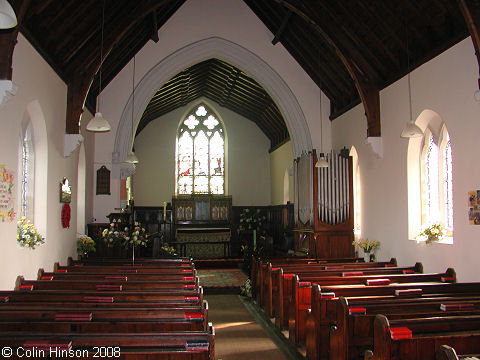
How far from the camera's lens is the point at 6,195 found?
200 inches

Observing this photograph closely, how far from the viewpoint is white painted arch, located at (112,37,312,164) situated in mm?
10109

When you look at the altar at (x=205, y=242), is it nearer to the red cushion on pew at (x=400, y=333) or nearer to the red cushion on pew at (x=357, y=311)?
the red cushion on pew at (x=357, y=311)

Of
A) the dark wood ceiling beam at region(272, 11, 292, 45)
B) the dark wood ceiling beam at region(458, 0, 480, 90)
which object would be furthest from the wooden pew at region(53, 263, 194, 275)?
the dark wood ceiling beam at region(272, 11, 292, 45)

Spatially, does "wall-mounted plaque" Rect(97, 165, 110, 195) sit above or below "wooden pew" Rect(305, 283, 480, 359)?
above

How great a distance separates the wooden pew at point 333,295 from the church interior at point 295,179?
0.02 metres

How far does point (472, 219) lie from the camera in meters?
5.56

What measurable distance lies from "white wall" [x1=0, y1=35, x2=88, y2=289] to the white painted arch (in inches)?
80.7

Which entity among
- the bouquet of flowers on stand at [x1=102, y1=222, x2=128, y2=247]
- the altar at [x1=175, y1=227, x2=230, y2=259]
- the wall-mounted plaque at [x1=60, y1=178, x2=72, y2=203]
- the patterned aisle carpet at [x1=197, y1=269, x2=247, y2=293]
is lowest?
the patterned aisle carpet at [x1=197, y1=269, x2=247, y2=293]

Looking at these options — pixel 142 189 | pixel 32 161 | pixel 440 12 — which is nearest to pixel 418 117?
pixel 440 12

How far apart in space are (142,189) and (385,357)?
1425cm

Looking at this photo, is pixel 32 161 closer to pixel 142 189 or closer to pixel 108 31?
pixel 108 31

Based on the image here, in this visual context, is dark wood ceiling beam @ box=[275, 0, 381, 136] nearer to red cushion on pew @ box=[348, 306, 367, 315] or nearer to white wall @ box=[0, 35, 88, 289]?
white wall @ box=[0, 35, 88, 289]

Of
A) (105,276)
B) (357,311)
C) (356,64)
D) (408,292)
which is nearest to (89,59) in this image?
(105,276)

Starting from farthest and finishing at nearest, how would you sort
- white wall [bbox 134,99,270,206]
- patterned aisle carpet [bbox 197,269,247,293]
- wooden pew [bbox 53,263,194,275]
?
white wall [bbox 134,99,270,206] → patterned aisle carpet [bbox 197,269,247,293] → wooden pew [bbox 53,263,194,275]
